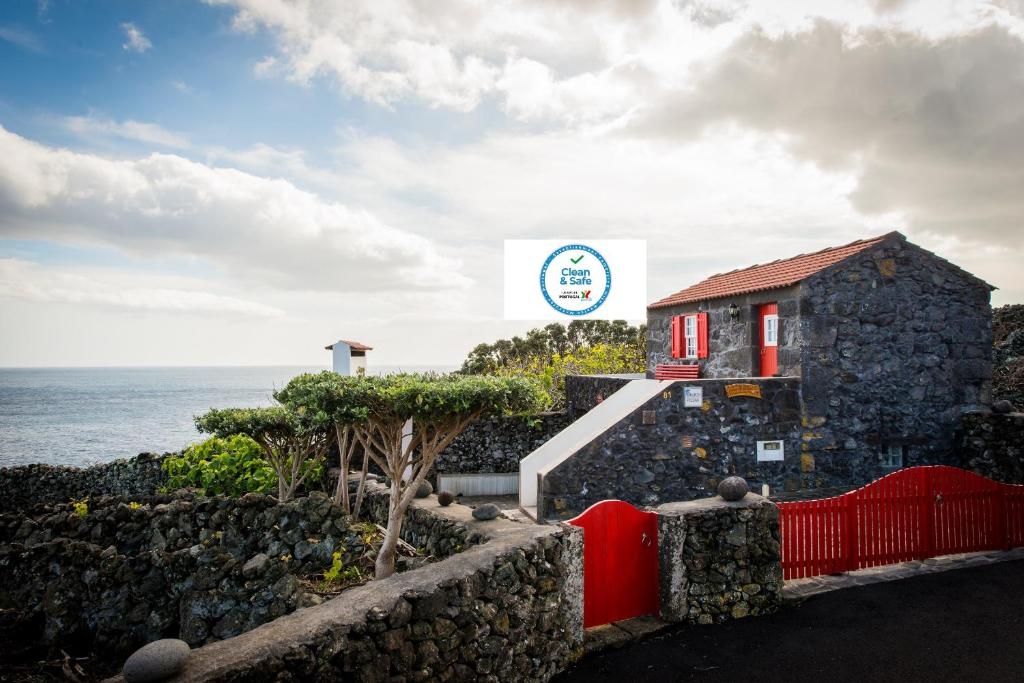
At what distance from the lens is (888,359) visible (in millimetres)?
14039

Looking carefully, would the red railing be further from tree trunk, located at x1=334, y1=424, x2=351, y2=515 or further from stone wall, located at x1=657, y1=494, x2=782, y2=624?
stone wall, located at x1=657, y1=494, x2=782, y2=624

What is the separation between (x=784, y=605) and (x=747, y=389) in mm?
5996

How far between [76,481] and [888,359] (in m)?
27.8

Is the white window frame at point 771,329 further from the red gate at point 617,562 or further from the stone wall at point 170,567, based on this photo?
the stone wall at point 170,567

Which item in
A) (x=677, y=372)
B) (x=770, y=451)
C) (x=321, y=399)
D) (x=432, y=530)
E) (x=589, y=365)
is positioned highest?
(x=589, y=365)

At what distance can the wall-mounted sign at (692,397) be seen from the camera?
13.1m

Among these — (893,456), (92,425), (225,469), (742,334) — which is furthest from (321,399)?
(92,425)

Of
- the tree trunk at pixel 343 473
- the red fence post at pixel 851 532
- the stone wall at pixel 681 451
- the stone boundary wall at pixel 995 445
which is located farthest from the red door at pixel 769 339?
the tree trunk at pixel 343 473

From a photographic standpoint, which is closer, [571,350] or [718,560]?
[718,560]

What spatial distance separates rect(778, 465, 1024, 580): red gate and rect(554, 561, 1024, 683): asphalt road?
667 millimetres

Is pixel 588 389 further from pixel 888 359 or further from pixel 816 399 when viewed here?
pixel 888 359

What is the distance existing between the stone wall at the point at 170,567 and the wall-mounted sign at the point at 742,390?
7.81 metres

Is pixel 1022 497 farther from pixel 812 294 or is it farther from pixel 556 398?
pixel 556 398

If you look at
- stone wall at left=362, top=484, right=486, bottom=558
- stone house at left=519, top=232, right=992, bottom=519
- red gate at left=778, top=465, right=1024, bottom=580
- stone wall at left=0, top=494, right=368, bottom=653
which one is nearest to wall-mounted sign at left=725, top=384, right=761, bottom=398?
stone house at left=519, top=232, right=992, bottom=519
